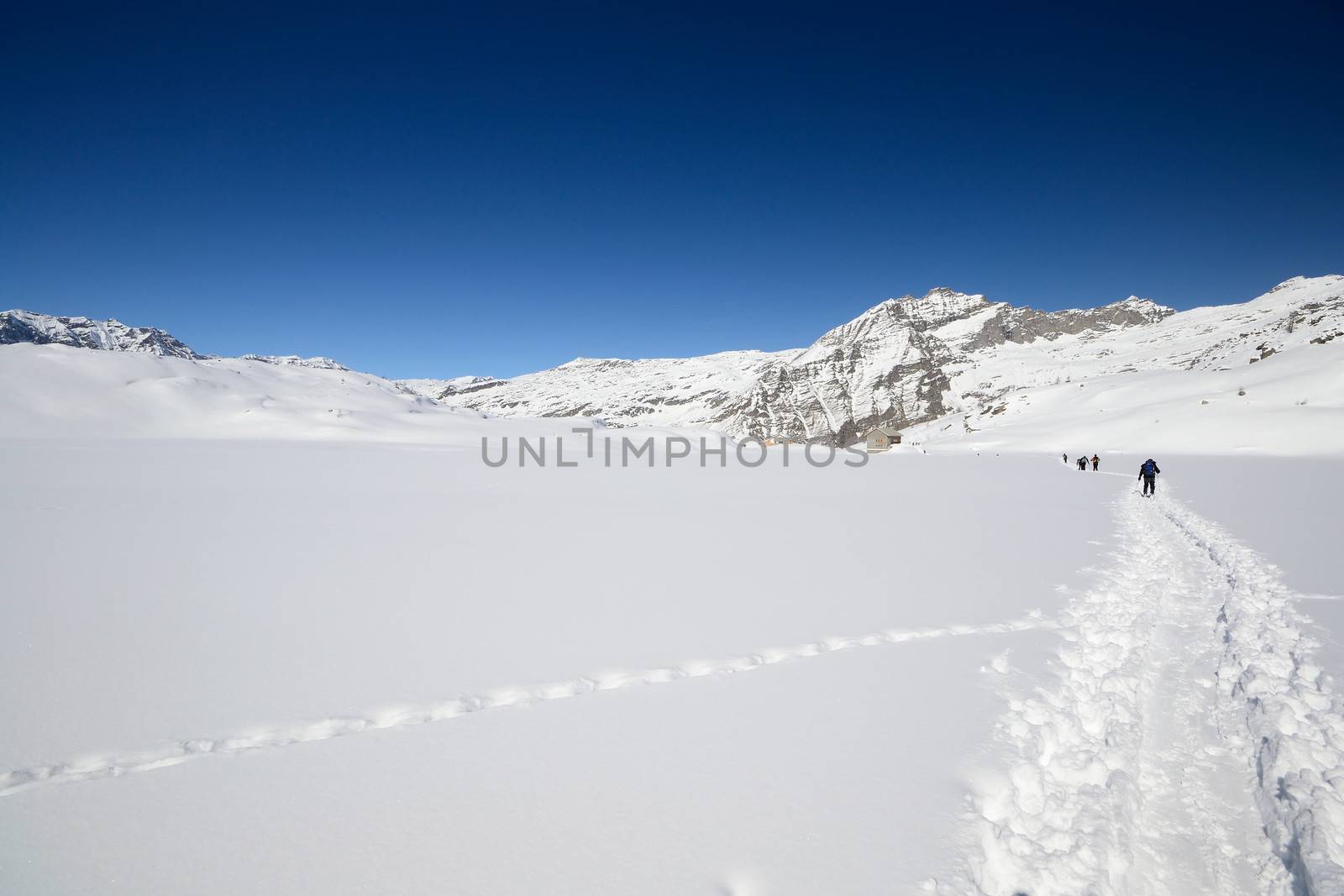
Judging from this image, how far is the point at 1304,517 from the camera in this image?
14.9 m

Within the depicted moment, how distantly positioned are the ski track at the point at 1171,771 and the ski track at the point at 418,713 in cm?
163

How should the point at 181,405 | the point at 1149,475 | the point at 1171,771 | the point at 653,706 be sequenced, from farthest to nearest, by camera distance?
the point at 181,405
the point at 1149,475
the point at 653,706
the point at 1171,771

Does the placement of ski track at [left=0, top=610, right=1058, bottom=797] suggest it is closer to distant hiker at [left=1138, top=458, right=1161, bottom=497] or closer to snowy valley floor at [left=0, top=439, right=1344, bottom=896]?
snowy valley floor at [left=0, top=439, right=1344, bottom=896]

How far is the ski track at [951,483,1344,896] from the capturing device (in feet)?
10.7

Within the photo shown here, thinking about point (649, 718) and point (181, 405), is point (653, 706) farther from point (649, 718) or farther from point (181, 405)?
point (181, 405)

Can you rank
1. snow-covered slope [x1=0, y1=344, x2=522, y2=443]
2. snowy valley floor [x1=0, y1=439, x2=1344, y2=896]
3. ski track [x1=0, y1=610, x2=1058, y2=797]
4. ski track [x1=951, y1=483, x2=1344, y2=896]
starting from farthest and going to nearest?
snow-covered slope [x1=0, y1=344, x2=522, y2=443]
ski track [x1=0, y1=610, x2=1058, y2=797]
ski track [x1=951, y1=483, x2=1344, y2=896]
snowy valley floor [x1=0, y1=439, x2=1344, y2=896]

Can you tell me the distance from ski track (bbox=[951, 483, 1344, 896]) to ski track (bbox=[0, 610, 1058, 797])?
5.36ft

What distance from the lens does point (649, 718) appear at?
4547 mm

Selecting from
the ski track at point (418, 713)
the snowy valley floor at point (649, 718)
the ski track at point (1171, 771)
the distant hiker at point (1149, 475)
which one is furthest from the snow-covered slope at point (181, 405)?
the ski track at point (1171, 771)

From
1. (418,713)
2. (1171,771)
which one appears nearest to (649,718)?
(418,713)

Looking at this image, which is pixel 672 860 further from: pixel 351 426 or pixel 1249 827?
pixel 351 426

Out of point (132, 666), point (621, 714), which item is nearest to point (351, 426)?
point (132, 666)

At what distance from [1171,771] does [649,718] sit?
388 cm

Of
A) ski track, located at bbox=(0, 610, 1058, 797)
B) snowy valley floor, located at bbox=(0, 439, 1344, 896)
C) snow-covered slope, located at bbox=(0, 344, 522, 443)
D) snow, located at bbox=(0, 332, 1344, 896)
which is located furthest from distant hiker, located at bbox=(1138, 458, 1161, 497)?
snow-covered slope, located at bbox=(0, 344, 522, 443)
